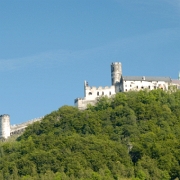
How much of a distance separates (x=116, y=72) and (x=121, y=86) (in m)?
4.48

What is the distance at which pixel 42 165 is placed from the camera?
12169 centimetres

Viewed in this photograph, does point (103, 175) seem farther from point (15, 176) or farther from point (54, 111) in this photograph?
point (54, 111)

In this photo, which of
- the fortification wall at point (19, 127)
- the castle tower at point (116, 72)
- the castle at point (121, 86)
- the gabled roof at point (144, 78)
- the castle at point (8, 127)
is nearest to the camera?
the castle at point (8, 127)

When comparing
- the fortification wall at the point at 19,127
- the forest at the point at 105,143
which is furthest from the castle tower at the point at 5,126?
the forest at the point at 105,143

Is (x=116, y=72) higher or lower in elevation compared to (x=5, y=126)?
higher

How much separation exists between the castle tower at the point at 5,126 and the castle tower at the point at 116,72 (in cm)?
1533

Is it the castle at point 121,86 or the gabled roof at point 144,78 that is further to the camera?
the gabled roof at point 144,78

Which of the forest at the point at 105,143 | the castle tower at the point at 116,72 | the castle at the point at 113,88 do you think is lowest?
the forest at the point at 105,143

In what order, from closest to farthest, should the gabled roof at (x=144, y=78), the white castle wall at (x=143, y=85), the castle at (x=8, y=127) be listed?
the castle at (x=8, y=127) < the white castle wall at (x=143, y=85) < the gabled roof at (x=144, y=78)

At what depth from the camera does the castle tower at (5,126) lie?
5591 inches

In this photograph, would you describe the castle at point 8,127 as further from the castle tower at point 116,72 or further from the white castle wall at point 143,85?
the white castle wall at point 143,85

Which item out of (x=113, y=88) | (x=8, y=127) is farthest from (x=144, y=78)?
(x=8, y=127)

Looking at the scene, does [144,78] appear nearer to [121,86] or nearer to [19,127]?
[121,86]

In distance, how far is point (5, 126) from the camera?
143 meters
